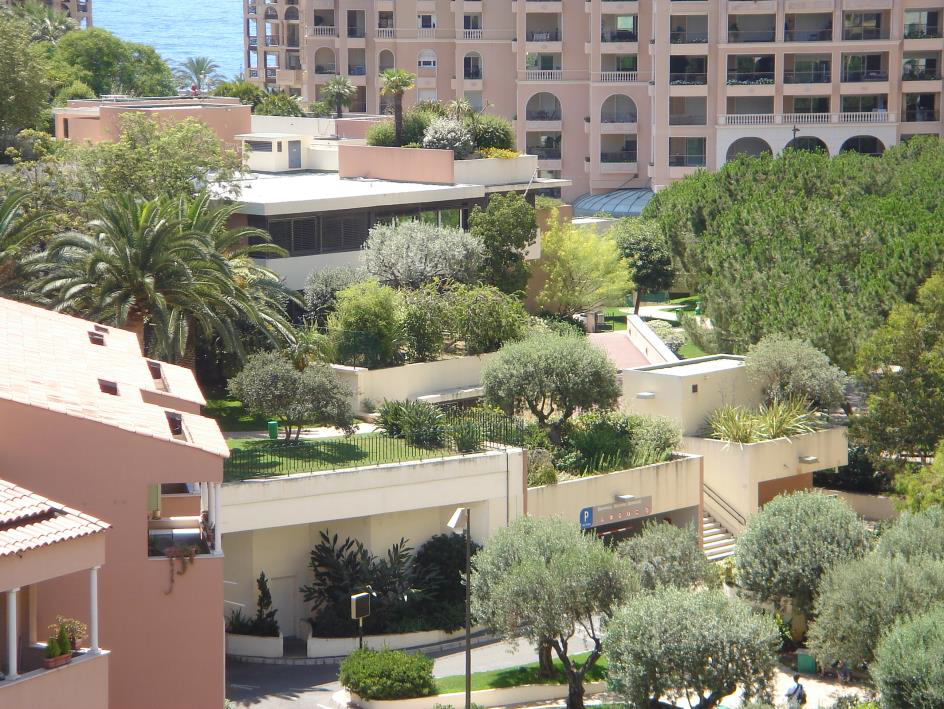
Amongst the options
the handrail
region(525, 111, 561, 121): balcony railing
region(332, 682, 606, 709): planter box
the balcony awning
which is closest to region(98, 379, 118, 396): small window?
region(332, 682, 606, 709): planter box


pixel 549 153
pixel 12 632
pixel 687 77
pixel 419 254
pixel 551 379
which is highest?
pixel 687 77

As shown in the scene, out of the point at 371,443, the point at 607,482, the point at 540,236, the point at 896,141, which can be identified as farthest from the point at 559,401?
the point at 896,141

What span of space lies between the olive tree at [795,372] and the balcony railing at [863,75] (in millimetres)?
55076

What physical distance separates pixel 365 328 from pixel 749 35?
196 ft

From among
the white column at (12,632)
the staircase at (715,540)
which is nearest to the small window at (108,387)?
the white column at (12,632)

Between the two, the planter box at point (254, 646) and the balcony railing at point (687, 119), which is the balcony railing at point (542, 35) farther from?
the planter box at point (254, 646)

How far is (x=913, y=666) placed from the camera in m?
24.6

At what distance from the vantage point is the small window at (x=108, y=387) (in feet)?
79.5

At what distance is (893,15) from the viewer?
93.5 metres

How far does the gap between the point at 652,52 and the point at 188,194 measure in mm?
57952

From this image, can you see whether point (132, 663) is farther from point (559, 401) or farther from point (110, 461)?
point (559, 401)

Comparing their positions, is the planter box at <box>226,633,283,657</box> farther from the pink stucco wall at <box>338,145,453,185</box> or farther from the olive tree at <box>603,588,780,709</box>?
the pink stucco wall at <box>338,145,453,185</box>

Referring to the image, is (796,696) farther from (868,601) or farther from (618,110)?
(618,110)

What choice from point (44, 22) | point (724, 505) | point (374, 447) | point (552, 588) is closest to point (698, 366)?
point (724, 505)
